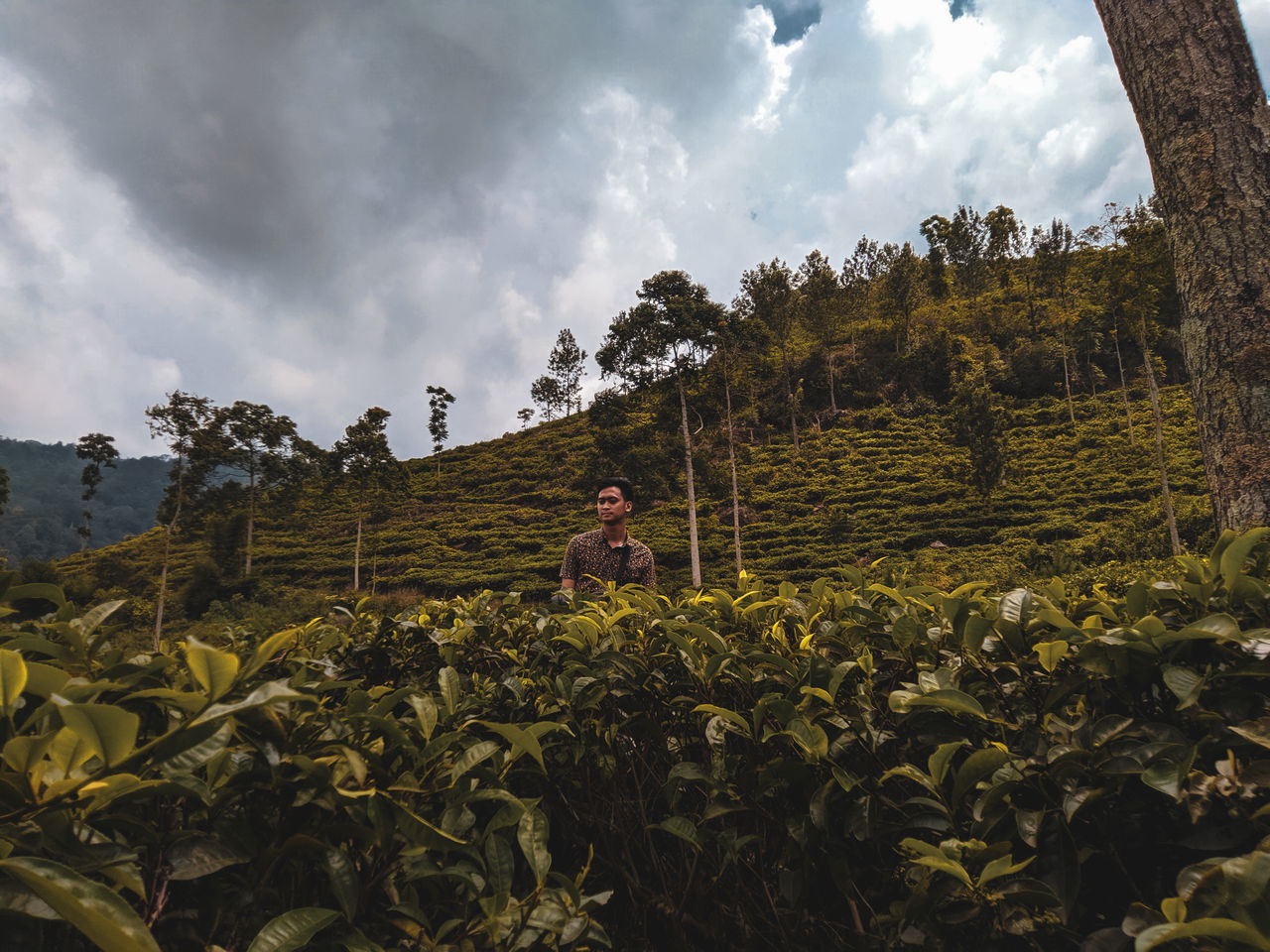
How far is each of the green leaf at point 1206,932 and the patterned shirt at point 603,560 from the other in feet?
11.5

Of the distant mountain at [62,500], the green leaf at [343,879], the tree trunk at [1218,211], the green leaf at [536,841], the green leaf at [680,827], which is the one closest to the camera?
the green leaf at [343,879]

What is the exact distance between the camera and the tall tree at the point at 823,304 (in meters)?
34.7

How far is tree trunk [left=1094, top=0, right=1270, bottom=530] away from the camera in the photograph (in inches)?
87.4

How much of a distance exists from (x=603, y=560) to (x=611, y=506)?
428mm

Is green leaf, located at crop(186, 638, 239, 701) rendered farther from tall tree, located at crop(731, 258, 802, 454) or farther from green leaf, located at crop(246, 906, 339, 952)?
tall tree, located at crop(731, 258, 802, 454)

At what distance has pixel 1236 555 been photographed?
962 millimetres

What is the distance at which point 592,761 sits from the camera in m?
1.22

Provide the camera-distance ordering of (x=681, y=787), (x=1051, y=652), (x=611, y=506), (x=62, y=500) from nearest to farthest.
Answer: (x=1051, y=652) < (x=681, y=787) < (x=611, y=506) < (x=62, y=500)

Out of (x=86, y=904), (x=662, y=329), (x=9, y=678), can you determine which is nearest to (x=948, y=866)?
(x=86, y=904)

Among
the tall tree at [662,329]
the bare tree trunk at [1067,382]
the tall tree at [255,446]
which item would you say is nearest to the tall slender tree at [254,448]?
the tall tree at [255,446]

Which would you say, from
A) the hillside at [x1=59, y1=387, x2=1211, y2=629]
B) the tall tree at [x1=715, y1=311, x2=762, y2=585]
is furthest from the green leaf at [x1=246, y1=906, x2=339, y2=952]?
the tall tree at [x1=715, y1=311, x2=762, y2=585]

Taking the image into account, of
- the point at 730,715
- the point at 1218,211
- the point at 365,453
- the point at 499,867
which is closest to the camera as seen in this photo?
the point at 499,867

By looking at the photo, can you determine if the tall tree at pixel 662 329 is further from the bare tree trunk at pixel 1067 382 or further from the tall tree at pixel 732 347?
the bare tree trunk at pixel 1067 382

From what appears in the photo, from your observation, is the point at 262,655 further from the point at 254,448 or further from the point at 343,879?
the point at 254,448
